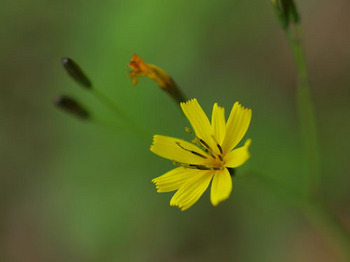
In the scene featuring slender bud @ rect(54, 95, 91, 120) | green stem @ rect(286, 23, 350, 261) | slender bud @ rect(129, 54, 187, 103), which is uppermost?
slender bud @ rect(54, 95, 91, 120)

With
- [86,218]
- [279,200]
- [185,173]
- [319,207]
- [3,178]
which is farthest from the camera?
[3,178]

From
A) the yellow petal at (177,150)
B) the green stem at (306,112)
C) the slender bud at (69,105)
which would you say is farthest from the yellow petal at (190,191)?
the slender bud at (69,105)

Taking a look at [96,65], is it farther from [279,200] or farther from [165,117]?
[279,200]

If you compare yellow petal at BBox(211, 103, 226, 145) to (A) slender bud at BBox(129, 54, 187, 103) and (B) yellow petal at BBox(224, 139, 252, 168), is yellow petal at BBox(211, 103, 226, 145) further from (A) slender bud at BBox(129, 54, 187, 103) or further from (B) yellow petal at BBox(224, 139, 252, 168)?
(A) slender bud at BBox(129, 54, 187, 103)

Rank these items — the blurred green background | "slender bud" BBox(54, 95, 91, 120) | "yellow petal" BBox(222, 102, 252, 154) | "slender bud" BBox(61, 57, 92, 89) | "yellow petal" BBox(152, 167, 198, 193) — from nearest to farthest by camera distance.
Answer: "yellow petal" BBox(222, 102, 252, 154) < "yellow petal" BBox(152, 167, 198, 193) < "slender bud" BBox(61, 57, 92, 89) < "slender bud" BBox(54, 95, 91, 120) < the blurred green background

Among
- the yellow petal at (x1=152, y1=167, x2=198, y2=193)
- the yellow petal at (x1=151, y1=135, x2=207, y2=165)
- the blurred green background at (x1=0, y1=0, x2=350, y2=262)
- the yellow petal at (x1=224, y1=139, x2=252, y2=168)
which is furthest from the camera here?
the blurred green background at (x1=0, y1=0, x2=350, y2=262)

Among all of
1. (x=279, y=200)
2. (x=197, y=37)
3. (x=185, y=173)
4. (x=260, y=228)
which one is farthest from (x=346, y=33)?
(x=185, y=173)

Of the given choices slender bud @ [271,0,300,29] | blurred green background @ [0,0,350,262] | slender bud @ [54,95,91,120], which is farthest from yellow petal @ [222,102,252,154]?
blurred green background @ [0,0,350,262]
